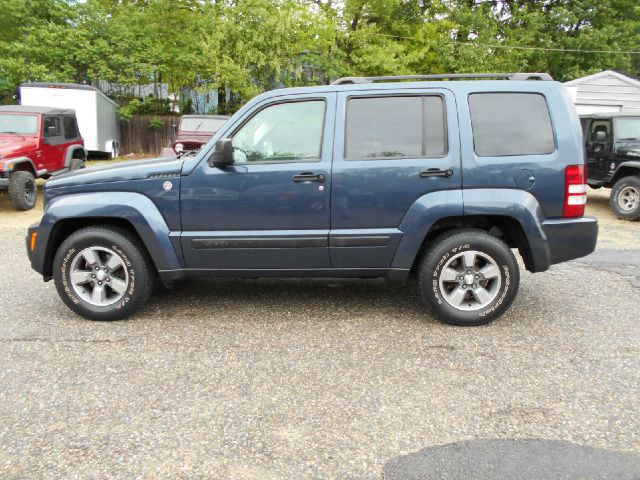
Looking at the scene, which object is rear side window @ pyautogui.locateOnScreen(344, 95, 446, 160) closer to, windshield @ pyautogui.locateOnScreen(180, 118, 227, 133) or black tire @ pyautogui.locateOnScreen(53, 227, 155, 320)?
black tire @ pyautogui.locateOnScreen(53, 227, 155, 320)

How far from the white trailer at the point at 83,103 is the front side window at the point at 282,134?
49.5 ft

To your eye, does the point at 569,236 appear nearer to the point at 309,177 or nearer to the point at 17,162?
the point at 309,177

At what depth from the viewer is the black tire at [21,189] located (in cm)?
971

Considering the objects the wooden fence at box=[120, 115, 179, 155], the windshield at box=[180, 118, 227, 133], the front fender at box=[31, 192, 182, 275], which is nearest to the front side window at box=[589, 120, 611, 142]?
the windshield at box=[180, 118, 227, 133]

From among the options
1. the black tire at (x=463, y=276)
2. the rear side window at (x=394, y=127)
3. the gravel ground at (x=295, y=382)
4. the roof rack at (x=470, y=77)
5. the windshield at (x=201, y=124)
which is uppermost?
the windshield at (x=201, y=124)

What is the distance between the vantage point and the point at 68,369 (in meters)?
3.56

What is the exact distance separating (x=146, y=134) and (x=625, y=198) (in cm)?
1911

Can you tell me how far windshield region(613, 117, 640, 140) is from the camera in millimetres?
10258

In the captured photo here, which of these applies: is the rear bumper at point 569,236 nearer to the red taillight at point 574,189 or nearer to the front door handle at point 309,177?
the red taillight at point 574,189

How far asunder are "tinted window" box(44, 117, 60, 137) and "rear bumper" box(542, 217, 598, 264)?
10205 mm

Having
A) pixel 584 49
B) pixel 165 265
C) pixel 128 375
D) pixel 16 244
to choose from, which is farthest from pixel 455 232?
pixel 584 49

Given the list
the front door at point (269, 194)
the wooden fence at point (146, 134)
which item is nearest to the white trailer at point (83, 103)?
the wooden fence at point (146, 134)

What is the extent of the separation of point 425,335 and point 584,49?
1092 inches

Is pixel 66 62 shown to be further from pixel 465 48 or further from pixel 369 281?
pixel 369 281
